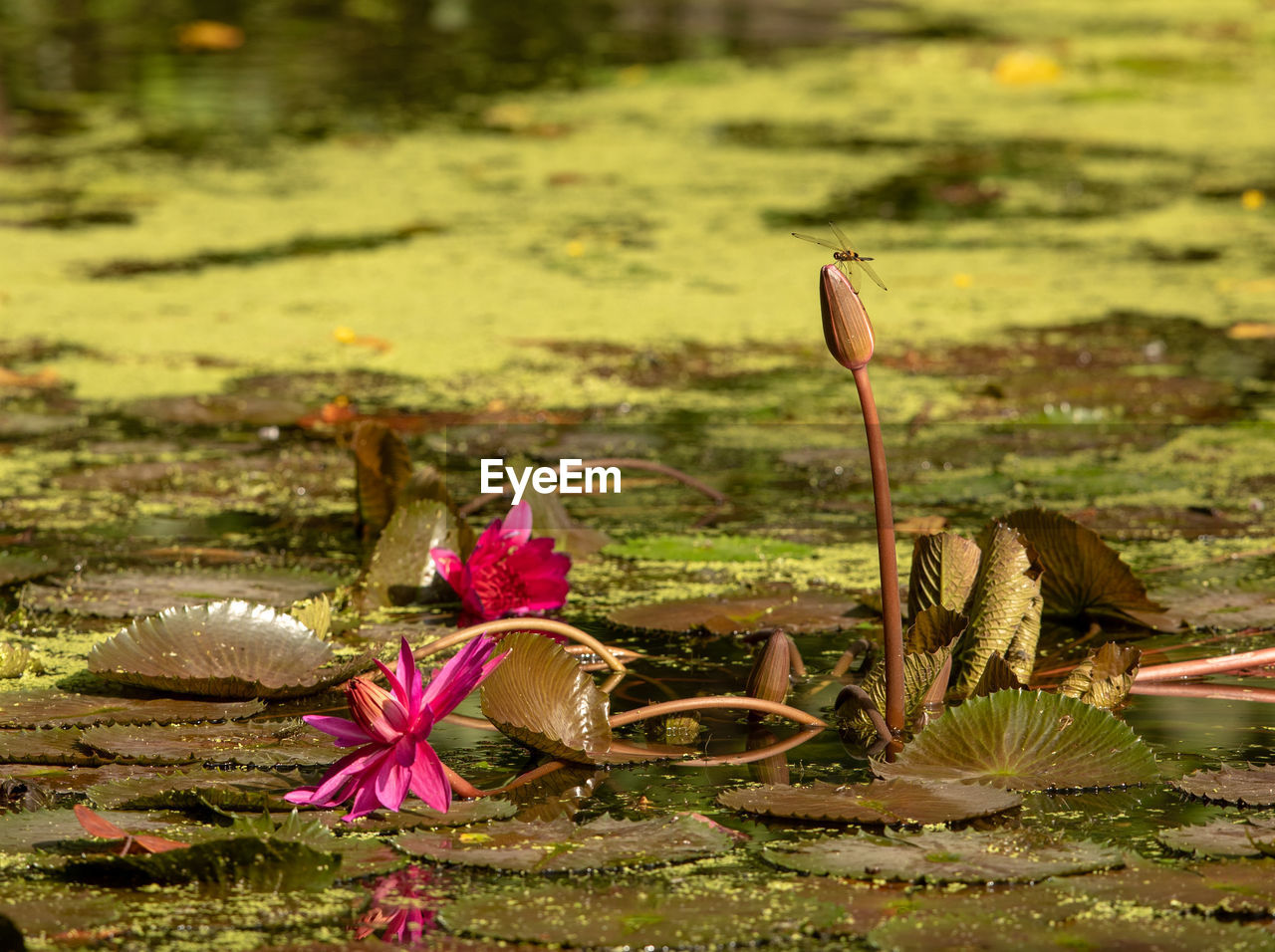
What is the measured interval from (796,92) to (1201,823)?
18.9 feet

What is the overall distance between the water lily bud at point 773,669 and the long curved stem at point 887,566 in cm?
9

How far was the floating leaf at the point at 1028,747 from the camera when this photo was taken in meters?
1.43

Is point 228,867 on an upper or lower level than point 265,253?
lower

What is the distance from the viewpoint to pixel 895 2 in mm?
9734

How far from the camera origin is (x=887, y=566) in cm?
145

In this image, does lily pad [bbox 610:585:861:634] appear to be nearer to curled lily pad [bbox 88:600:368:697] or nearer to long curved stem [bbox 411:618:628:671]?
long curved stem [bbox 411:618:628:671]

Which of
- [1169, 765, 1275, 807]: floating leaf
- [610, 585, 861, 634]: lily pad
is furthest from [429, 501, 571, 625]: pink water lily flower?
[1169, 765, 1275, 807]: floating leaf

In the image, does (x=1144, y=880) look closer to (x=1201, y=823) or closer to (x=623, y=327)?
(x=1201, y=823)

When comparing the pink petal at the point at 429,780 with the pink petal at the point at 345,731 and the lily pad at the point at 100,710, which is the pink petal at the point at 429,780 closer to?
the pink petal at the point at 345,731

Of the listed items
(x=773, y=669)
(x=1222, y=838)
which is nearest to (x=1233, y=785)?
(x=1222, y=838)

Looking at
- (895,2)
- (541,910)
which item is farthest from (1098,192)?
(895,2)

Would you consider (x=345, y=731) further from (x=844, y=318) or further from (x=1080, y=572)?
(x=1080, y=572)

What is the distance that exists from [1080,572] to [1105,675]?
255 mm

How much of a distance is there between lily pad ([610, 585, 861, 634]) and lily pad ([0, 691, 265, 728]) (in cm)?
44
